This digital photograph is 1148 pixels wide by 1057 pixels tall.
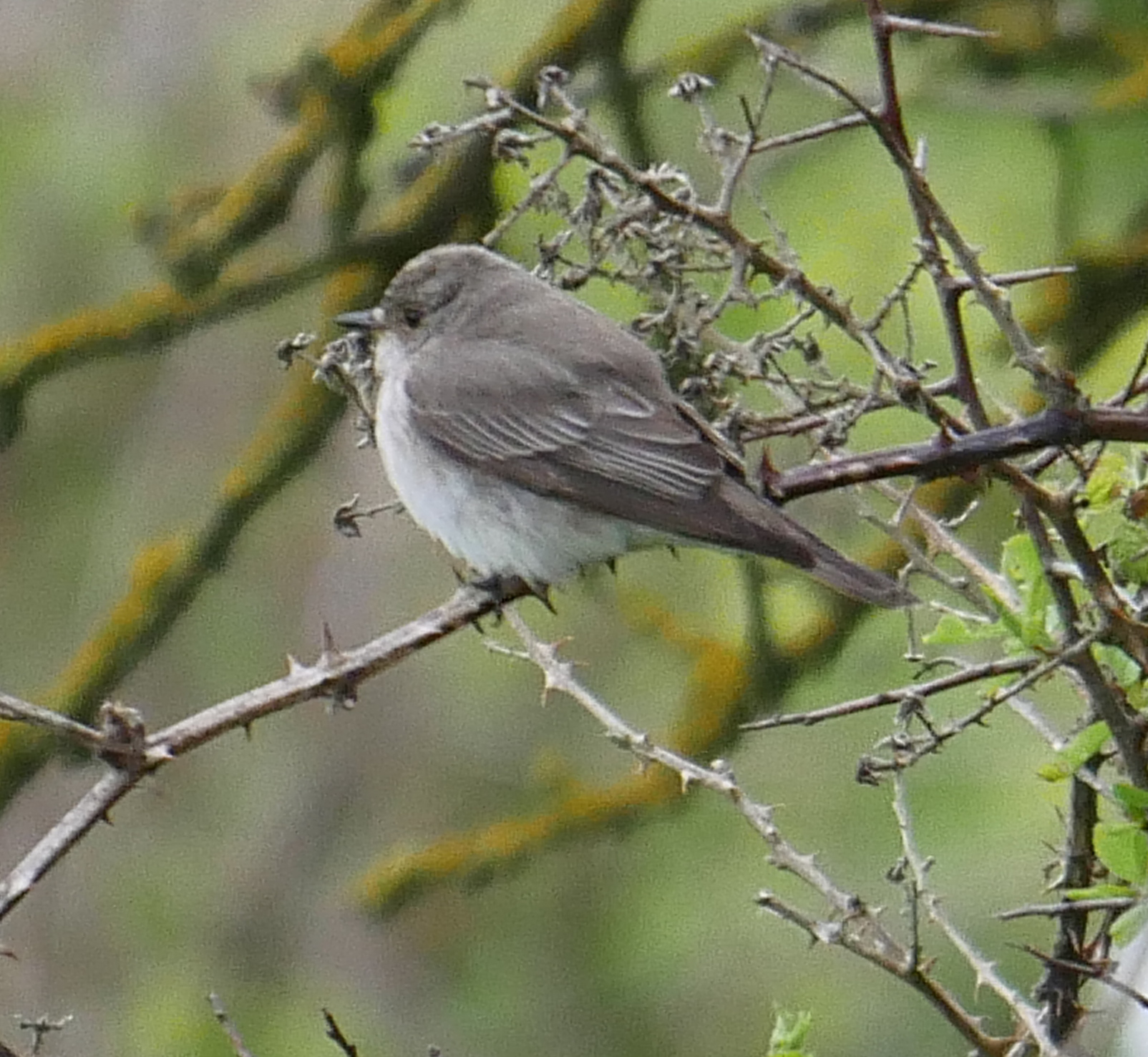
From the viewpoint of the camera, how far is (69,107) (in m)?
7.61

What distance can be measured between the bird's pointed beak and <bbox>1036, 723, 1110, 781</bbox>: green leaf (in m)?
3.02

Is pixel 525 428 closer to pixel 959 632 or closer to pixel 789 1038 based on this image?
pixel 959 632

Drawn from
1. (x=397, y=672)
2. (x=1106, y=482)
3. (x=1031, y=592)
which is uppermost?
(x=397, y=672)

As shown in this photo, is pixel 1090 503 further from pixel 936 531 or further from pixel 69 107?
pixel 69 107

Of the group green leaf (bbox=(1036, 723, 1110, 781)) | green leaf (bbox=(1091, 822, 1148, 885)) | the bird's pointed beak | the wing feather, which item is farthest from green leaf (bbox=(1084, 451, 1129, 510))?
the bird's pointed beak

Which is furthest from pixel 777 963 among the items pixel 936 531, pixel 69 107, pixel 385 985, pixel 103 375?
pixel 936 531

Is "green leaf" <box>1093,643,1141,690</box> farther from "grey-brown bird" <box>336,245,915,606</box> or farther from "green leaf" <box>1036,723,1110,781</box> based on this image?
"grey-brown bird" <box>336,245,915,606</box>

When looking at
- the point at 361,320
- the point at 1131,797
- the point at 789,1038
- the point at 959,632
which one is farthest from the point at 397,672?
the point at 1131,797

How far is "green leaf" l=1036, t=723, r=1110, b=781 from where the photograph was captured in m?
2.77

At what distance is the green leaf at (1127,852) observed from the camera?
2.72 metres

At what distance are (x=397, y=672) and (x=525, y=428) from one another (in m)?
3.50

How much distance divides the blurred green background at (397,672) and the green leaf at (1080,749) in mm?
3035

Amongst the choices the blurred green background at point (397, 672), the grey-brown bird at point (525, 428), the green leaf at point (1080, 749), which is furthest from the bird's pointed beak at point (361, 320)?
the green leaf at point (1080, 749)

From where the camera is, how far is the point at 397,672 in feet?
29.4
